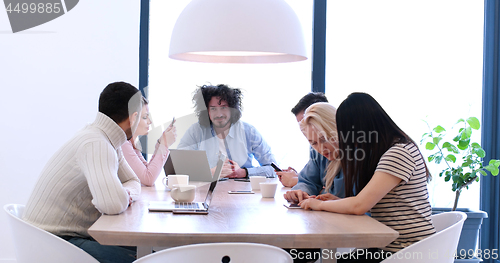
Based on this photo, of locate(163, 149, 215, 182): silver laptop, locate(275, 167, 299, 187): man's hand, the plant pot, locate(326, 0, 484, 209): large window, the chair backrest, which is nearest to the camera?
the chair backrest

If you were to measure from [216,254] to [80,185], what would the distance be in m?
0.87

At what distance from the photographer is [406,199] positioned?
5.51 feet

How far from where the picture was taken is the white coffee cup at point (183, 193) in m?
1.77

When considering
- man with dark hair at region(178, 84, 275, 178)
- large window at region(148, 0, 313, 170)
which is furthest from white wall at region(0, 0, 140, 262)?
man with dark hair at region(178, 84, 275, 178)

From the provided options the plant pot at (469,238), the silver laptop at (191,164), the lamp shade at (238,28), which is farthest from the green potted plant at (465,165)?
the lamp shade at (238,28)

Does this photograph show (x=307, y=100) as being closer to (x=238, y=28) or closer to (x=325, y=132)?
(x=325, y=132)

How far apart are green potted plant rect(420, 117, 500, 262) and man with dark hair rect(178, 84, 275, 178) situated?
4.44ft

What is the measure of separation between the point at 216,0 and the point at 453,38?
277 cm

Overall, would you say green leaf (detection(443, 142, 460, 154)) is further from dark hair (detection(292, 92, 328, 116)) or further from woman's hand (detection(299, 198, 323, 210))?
woman's hand (detection(299, 198, 323, 210))

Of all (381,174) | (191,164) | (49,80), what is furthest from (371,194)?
(49,80)

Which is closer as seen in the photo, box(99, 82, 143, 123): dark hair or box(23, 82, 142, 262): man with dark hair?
box(23, 82, 142, 262): man with dark hair

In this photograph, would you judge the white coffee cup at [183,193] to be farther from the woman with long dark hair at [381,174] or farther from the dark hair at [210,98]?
the dark hair at [210,98]

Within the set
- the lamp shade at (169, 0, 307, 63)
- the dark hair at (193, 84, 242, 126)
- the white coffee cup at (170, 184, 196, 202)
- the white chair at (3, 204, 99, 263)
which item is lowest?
the white chair at (3, 204, 99, 263)

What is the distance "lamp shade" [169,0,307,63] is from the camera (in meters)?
1.60
